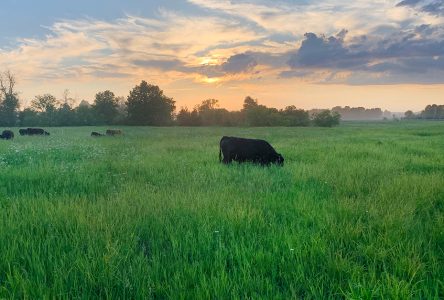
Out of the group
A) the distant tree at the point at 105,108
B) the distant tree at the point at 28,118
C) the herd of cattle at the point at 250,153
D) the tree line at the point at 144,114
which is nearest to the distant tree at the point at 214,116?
the tree line at the point at 144,114

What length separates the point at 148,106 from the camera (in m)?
89.4

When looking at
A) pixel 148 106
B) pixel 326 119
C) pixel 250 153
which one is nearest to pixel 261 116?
pixel 326 119

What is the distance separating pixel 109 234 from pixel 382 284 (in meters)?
3.28

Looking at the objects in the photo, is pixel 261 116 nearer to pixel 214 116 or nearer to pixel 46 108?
pixel 214 116

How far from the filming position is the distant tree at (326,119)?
92562 millimetres

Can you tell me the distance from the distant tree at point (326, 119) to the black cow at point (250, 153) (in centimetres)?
8411

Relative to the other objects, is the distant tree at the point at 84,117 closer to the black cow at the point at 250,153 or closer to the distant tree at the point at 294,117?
the distant tree at the point at 294,117

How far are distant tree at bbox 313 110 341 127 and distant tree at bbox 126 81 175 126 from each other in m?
41.6

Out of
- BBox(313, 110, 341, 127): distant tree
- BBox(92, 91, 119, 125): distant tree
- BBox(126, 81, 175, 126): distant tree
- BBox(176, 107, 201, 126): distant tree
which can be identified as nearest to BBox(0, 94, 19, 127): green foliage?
BBox(92, 91, 119, 125): distant tree

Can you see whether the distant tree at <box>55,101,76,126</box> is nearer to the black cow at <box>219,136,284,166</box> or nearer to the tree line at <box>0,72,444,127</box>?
the tree line at <box>0,72,444,127</box>

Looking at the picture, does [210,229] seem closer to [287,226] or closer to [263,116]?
[287,226]

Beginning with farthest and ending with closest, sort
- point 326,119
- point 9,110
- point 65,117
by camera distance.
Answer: point 326,119, point 65,117, point 9,110

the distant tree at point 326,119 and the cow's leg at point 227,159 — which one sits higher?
the distant tree at point 326,119

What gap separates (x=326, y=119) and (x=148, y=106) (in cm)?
4935
